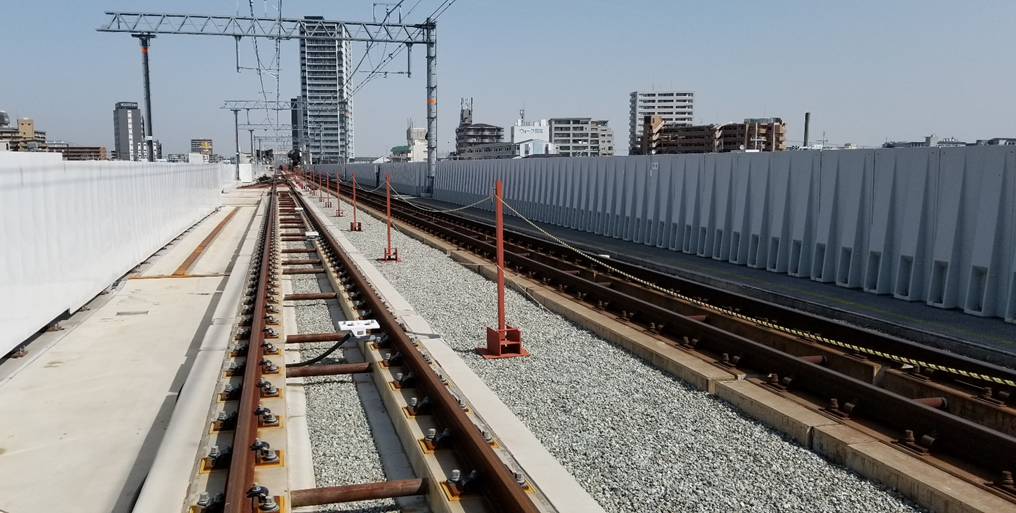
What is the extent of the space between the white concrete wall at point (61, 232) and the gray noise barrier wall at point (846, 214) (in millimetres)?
11105

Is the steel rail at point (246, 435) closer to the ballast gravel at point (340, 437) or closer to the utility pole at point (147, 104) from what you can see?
the ballast gravel at point (340, 437)

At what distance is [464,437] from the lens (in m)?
5.41

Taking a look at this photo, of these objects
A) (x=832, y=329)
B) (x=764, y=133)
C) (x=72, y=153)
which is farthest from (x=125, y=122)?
(x=832, y=329)

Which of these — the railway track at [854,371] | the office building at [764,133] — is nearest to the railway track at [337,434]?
the railway track at [854,371]

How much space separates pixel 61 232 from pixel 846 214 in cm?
1129

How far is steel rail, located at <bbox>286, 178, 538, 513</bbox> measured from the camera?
447cm

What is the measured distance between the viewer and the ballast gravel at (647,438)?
487cm

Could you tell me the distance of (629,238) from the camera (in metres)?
20.6

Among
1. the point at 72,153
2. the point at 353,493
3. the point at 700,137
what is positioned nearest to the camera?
the point at 353,493

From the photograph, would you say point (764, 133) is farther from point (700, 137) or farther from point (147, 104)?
point (147, 104)

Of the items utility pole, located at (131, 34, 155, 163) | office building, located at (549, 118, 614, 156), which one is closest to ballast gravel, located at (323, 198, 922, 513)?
utility pole, located at (131, 34, 155, 163)

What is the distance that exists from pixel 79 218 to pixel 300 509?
8337 mm

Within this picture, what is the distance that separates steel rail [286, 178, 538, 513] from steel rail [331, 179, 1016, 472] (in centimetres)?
304

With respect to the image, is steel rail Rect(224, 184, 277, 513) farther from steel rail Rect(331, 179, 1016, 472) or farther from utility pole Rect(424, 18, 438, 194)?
utility pole Rect(424, 18, 438, 194)
